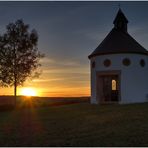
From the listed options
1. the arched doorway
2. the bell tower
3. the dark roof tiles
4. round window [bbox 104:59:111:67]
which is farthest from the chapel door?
the bell tower

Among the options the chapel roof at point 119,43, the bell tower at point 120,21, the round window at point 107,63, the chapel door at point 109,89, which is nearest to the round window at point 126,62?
the chapel roof at point 119,43

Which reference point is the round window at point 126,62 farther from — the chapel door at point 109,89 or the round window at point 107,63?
the chapel door at point 109,89

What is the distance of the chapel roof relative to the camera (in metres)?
27.6

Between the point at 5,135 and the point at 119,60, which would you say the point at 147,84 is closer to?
the point at 119,60

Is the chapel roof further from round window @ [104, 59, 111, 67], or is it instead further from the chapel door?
the chapel door

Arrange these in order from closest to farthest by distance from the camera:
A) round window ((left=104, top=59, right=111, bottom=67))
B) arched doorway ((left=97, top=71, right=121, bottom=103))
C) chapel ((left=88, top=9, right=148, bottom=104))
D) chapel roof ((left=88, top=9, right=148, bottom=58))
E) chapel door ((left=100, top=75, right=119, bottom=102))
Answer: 1. chapel ((left=88, top=9, right=148, bottom=104))
2. chapel roof ((left=88, top=9, right=148, bottom=58))
3. round window ((left=104, top=59, right=111, bottom=67))
4. arched doorway ((left=97, top=71, right=121, bottom=103))
5. chapel door ((left=100, top=75, right=119, bottom=102))

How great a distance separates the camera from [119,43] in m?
28.3

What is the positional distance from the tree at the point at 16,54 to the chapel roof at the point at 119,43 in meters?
8.79

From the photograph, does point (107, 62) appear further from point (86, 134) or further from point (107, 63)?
point (86, 134)

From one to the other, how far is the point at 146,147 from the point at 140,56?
1951 centimetres

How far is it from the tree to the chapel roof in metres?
8.79

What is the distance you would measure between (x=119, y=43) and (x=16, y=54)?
44.6 ft

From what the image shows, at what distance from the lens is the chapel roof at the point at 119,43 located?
90.6 feet

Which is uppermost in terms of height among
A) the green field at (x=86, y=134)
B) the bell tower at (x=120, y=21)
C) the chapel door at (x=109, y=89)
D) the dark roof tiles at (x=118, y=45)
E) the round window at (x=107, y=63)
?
the bell tower at (x=120, y=21)
